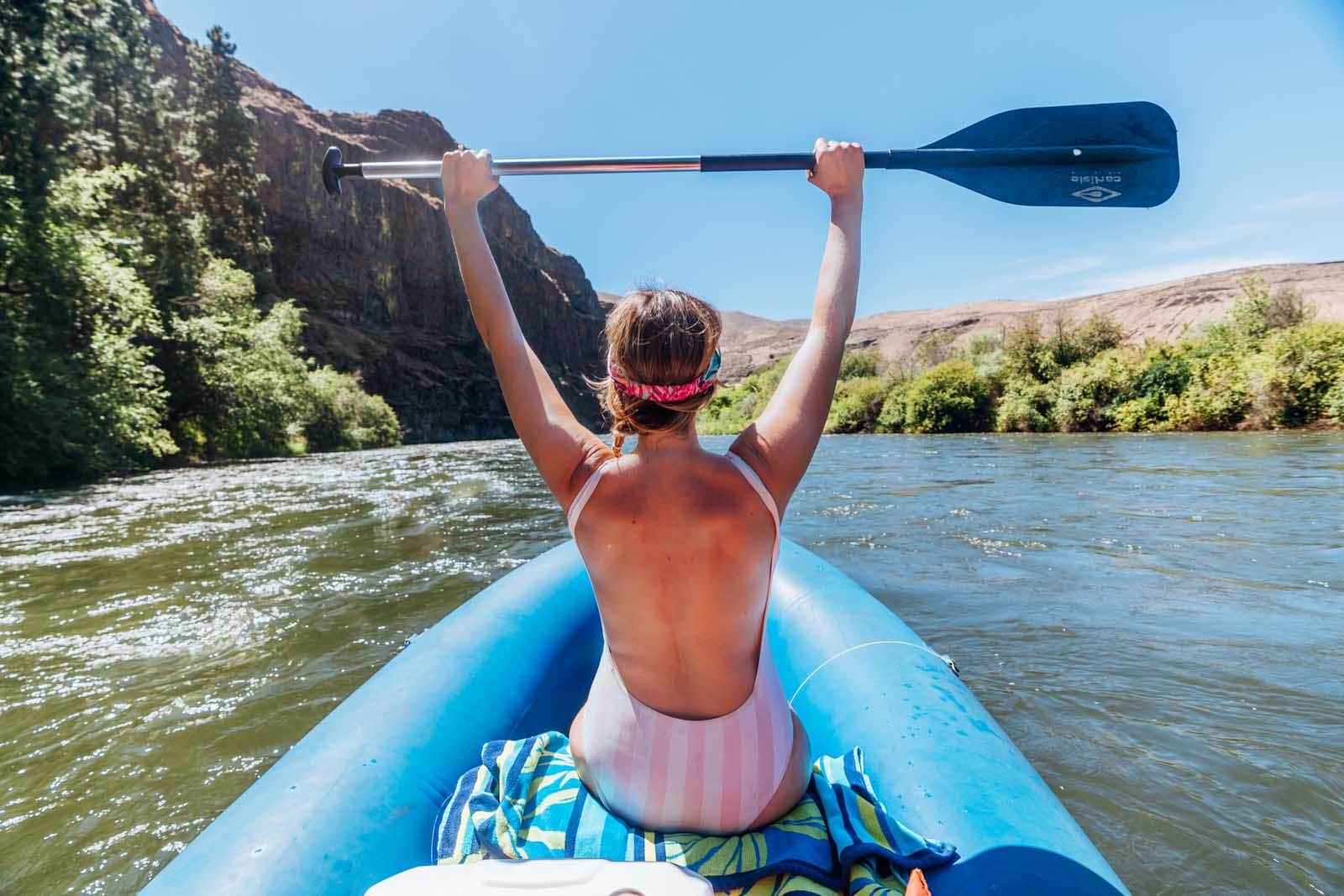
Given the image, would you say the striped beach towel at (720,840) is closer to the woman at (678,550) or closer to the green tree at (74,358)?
the woman at (678,550)

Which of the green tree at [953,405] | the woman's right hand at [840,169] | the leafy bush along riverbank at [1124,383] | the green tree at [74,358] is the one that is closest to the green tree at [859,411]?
the leafy bush along riverbank at [1124,383]

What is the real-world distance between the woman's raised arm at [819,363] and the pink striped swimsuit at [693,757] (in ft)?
0.14

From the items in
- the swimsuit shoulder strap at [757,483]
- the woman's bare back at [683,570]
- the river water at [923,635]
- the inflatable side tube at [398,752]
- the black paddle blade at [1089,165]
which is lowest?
the river water at [923,635]

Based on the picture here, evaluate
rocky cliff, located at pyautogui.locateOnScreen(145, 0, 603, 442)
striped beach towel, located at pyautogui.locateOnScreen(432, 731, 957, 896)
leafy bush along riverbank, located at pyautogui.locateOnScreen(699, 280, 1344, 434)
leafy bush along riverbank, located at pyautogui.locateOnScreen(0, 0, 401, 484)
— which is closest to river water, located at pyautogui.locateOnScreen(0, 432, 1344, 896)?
striped beach towel, located at pyautogui.locateOnScreen(432, 731, 957, 896)

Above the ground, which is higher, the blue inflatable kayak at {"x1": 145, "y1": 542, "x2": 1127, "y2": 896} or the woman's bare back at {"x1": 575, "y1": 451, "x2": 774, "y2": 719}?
the woman's bare back at {"x1": 575, "y1": 451, "x2": 774, "y2": 719}

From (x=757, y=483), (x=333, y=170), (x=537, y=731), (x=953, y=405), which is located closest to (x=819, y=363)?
(x=757, y=483)

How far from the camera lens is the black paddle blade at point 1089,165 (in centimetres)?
212

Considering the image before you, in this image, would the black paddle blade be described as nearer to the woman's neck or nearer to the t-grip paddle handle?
the woman's neck

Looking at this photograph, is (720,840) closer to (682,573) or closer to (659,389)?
(682,573)

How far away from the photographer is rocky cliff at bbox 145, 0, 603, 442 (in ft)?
136

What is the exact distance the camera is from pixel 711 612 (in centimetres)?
94

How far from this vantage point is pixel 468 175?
1.34 meters

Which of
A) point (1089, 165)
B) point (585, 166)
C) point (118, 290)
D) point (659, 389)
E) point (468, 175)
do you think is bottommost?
point (659, 389)

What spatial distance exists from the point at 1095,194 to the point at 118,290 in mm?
12939
